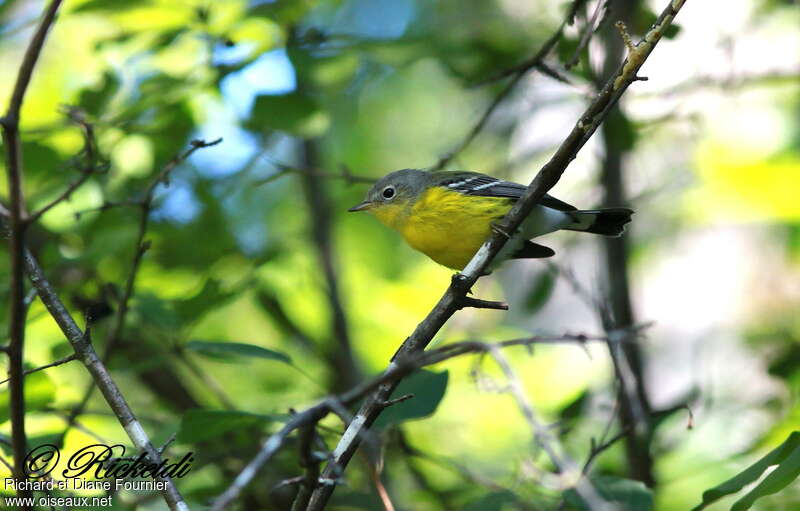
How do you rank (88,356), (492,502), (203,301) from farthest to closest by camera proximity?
1. (203,301)
2. (492,502)
3. (88,356)

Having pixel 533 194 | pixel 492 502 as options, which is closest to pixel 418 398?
pixel 492 502

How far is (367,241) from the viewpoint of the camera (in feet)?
26.3

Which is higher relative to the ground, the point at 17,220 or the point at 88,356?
the point at 88,356

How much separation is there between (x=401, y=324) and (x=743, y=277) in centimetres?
514

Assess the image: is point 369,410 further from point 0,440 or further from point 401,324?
point 401,324

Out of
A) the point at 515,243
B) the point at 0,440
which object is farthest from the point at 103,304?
the point at 515,243

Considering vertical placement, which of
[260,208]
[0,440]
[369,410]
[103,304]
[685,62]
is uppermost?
[260,208]

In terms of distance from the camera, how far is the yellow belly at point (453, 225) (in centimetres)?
444

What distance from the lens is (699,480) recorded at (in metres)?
5.18

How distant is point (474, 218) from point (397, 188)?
988mm

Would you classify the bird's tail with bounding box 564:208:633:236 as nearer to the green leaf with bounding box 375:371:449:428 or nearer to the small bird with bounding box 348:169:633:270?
the small bird with bounding box 348:169:633:270

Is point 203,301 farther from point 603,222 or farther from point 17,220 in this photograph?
point 603,222

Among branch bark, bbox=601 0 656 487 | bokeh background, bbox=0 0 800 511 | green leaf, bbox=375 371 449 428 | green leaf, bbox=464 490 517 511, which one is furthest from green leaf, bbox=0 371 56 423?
branch bark, bbox=601 0 656 487

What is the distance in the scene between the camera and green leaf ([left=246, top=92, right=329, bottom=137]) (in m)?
4.36
